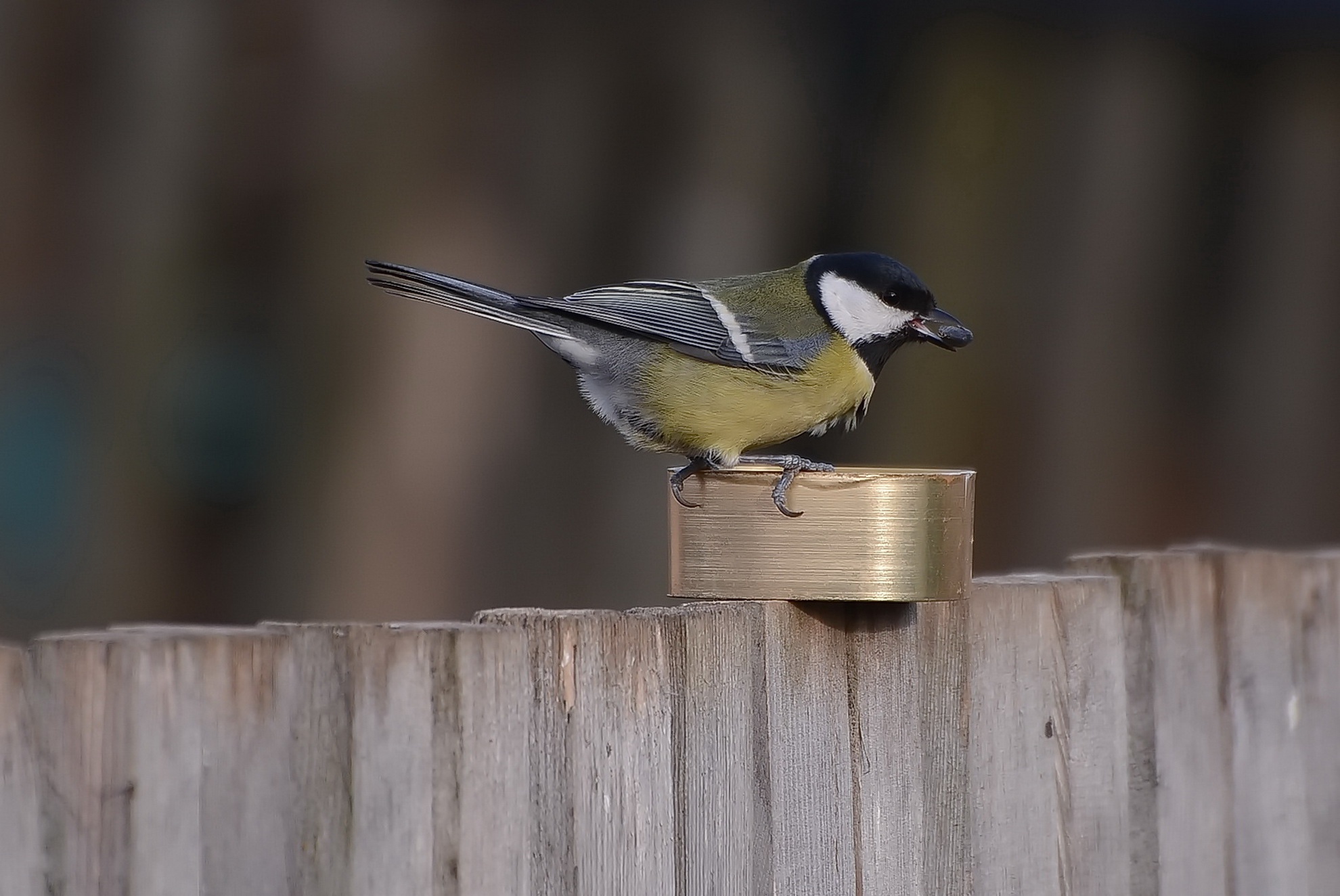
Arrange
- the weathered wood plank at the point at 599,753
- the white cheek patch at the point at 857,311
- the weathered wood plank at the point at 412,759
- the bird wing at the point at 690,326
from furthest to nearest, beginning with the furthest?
the bird wing at the point at 690,326 → the white cheek patch at the point at 857,311 → the weathered wood plank at the point at 599,753 → the weathered wood plank at the point at 412,759

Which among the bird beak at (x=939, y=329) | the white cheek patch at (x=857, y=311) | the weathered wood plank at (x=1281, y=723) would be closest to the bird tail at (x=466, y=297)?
the white cheek patch at (x=857, y=311)

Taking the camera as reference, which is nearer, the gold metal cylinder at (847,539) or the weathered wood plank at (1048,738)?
the gold metal cylinder at (847,539)

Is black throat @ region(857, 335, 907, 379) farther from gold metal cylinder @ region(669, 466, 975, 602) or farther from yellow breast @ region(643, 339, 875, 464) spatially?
gold metal cylinder @ region(669, 466, 975, 602)

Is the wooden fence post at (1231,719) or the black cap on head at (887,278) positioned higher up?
the black cap on head at (887,278)

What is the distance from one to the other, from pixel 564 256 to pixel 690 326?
1.65 m

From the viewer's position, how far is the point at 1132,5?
4.92m

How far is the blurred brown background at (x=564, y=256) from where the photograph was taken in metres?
4.14

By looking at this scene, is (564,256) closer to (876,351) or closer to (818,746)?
(876,351)

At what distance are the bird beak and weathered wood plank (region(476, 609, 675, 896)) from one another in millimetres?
1291

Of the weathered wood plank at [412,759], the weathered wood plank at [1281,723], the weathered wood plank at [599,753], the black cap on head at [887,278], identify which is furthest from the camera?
the black cap on head at [887,278]

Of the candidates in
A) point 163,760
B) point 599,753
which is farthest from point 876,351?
point 163,760

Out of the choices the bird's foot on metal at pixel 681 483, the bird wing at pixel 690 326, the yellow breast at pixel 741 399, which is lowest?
→ the bird's foot on metal at pixel 681 483

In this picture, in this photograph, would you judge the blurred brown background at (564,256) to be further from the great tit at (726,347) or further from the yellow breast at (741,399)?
the yellow breast at (741,399)

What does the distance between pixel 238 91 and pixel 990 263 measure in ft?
8.34
